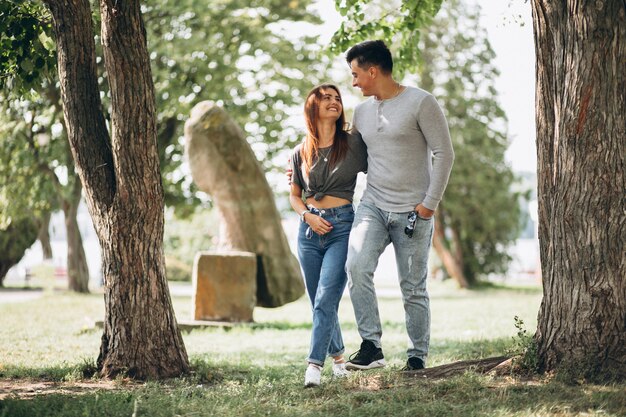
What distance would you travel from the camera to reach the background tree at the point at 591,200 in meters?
5.71

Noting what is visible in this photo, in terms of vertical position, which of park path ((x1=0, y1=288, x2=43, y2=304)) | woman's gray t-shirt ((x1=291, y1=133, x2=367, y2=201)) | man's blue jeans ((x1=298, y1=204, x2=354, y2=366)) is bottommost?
park path ((x1=0, y1=288, x2=43, y2=304))

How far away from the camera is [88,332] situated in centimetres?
1209

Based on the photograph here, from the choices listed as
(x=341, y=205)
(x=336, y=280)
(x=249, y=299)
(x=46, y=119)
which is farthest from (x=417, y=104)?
(x=46, y=119)

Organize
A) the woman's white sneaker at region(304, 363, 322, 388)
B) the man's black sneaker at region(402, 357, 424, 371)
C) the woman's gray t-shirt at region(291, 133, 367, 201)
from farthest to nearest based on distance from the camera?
the man's black sneaker at region(402, 357, 424, 371), the woman's gray t-shirt at region(291, 133, 367, 201), the woman's white sneaker at region(304, 363, 322, 388)

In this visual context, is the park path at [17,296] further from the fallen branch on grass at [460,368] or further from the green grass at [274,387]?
the fallen branch on grass at [460,368]

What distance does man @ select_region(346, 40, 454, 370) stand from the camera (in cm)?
601

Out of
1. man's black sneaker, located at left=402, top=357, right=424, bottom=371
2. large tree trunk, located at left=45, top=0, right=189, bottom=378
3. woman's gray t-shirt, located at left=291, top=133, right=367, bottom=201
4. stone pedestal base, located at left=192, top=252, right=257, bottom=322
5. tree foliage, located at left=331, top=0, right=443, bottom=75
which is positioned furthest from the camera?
stone pedestal base, located at left=192, top=252, right=257, bottom=322

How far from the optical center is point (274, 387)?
6180 millimetres

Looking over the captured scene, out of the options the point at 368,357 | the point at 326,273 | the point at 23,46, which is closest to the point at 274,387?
the point at 368,357

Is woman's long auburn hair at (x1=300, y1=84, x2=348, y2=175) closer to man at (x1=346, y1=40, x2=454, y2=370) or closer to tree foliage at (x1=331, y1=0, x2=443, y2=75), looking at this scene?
man at (x1=346, y1=40, x2=454, y2=370)

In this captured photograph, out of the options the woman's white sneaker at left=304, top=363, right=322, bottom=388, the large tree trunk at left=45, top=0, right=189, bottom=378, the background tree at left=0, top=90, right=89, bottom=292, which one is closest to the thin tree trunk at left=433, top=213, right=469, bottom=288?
the background tree at left=0, top=90, right=89, bottom=292

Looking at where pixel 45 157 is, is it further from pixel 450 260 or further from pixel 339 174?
pixel 339 174

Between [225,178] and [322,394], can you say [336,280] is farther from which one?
[225,178]

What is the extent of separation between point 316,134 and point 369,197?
0.61 m
